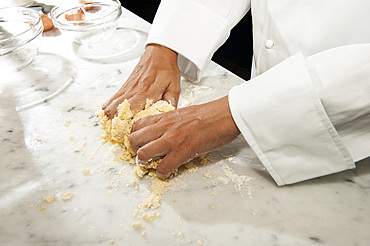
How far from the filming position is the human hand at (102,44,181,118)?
0.99 meters

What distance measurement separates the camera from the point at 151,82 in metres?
1.04

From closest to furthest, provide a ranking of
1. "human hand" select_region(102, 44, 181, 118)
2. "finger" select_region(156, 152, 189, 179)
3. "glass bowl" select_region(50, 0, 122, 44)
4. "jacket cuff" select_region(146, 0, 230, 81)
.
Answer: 1. "finger" select_region(156, 152, 189, 179)
2. "human hand" select_region(102, 44, 181, 118)
3. "jacket cuff" select_region(146, 0, 230, 81)
4. "glass bowl" select_region(50, 0, 122, 44)

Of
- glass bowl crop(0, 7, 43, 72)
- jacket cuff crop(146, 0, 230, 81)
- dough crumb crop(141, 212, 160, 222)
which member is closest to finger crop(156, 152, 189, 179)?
dough crumb crop(141, 212, 160, 222)

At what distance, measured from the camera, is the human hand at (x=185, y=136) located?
2.67ft

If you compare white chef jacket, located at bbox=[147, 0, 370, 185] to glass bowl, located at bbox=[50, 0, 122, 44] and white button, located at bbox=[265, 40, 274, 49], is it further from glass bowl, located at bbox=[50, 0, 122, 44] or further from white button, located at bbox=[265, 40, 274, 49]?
glass bowl, located at bbox=[50, 0, 122, 44]

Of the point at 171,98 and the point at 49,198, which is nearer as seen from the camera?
the point at 49,198

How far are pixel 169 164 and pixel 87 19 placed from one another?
81 centimetres

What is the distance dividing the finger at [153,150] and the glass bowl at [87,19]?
0.67 m

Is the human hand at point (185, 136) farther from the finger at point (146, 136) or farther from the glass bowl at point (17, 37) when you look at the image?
the glass bowl at point (17, 37)

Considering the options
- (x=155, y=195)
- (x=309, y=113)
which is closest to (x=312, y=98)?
(x=309, y=113)

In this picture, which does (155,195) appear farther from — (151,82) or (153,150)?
(151,82)

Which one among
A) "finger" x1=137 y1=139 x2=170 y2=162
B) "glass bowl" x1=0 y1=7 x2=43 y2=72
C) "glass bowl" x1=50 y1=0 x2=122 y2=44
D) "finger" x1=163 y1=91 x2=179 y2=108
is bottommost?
"glass bowl" x1=0 y1=7 x2=43 y2=72

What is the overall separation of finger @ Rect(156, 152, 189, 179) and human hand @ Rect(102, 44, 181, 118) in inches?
8.6

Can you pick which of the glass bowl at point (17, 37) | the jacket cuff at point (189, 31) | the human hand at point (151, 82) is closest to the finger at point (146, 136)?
the human hand at point (151, 82)
